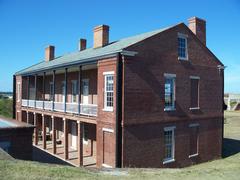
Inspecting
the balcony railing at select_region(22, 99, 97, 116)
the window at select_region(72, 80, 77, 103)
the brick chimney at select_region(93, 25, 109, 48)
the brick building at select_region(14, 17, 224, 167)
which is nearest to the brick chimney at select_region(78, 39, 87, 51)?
the brick building at select_region(14, 17, 224, 167)

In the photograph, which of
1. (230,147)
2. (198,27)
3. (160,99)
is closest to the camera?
(160,99)

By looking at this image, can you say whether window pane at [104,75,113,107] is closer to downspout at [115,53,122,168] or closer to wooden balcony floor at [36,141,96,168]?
downspout at [115,53,122,168]

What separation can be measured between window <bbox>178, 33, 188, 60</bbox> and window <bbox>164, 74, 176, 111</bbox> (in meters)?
1.70

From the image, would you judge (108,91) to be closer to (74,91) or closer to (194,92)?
(194,92)

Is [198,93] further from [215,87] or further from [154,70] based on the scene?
[154,70]

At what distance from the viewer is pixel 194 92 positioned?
21.5 metres

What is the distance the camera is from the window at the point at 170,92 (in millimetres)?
19359

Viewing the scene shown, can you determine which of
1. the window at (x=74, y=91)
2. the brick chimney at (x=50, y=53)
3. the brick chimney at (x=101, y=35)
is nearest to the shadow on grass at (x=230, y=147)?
the window at (x=74, y=91)

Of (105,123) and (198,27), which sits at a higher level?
(198,27)

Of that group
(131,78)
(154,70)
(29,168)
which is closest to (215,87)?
(154,70)

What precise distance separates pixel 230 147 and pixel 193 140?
8.24 meters

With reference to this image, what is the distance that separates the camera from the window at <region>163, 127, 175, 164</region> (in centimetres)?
1927

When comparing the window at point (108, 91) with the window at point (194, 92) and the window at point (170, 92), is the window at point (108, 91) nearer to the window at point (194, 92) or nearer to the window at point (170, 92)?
the window at point (170, 92)

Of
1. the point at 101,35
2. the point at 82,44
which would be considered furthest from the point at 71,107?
the point at 82,44
